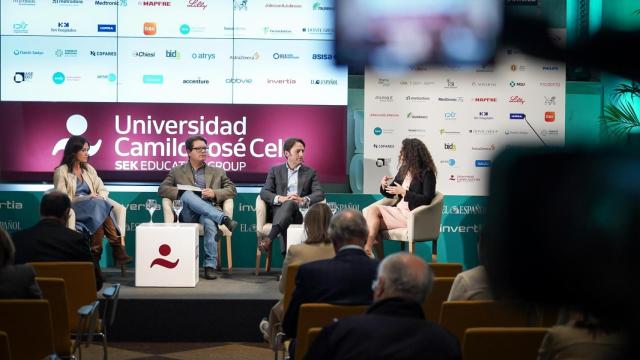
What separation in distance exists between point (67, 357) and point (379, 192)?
4.63 metres

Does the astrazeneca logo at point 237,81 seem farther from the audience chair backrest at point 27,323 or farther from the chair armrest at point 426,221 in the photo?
the audience chair backrest at point 27,323

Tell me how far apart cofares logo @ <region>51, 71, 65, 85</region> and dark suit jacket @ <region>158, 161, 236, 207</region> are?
4.75 ft

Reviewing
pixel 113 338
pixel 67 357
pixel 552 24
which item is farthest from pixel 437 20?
pixel 113 338

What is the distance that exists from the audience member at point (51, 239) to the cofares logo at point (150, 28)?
3.66m

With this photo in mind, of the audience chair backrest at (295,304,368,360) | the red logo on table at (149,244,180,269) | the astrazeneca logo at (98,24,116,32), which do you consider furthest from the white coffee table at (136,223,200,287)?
the audience chair backrest at (295,304,368,360)

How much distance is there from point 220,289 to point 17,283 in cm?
330

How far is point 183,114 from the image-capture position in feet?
26.2

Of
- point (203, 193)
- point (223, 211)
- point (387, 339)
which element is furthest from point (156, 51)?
point (387, 339)

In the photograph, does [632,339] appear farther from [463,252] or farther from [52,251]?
[463,252]

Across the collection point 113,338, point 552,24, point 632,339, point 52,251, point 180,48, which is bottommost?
point 113,338

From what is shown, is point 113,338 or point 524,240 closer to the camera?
point 524,240

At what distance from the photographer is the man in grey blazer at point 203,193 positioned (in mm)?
7105

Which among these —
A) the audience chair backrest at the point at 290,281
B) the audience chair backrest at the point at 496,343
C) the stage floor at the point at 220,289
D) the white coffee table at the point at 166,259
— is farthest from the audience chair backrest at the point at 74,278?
the white coffee table at the point at 166,259

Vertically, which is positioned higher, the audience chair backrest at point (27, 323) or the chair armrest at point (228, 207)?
the chair armrest at point (228, 207)
